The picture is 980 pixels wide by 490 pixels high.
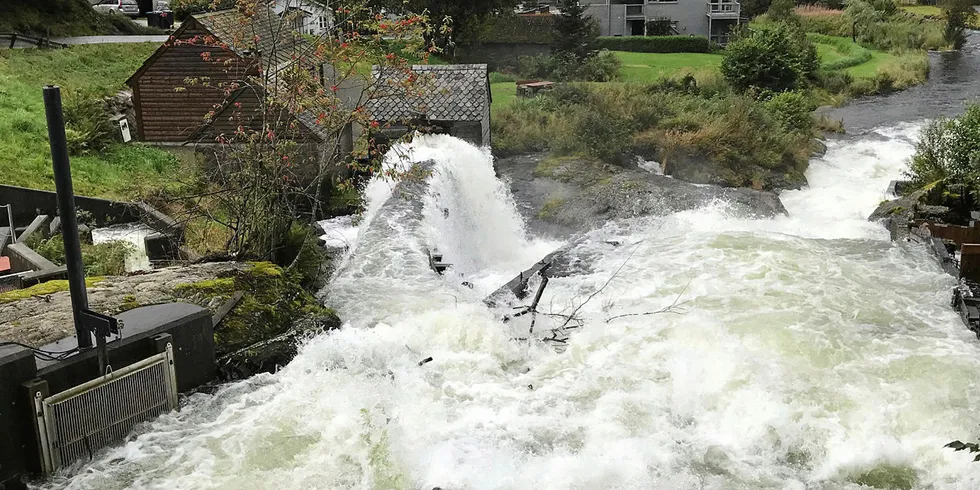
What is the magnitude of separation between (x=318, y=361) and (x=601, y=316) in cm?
393

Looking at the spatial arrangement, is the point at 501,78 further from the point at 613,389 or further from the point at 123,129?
the point at 613,389

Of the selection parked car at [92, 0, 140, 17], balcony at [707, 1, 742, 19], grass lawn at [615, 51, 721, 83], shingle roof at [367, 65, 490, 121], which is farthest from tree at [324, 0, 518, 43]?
parked car at [92, 0, 140, 17]

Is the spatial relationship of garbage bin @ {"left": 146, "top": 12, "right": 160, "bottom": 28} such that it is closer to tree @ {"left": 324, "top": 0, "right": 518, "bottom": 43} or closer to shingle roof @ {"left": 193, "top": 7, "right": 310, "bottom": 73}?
tree @ {"left": 324, "top": 0, "right": 518, "bottom": 43}

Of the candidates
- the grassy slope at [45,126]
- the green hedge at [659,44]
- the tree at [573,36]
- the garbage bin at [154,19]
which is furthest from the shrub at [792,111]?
the garbage bin at [154,19]

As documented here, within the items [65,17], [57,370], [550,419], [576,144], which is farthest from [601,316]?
[65,17]

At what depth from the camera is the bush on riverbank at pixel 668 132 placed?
2486 centimetres

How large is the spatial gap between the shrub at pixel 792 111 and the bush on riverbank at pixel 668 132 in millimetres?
59

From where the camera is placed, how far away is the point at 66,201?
638 centimetres

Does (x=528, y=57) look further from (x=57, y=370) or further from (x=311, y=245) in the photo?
(x=57, y=370)

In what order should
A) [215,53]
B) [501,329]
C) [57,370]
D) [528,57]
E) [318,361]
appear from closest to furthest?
[57,370] → [318,361] → [501,329] → [215,53] → [528,57]

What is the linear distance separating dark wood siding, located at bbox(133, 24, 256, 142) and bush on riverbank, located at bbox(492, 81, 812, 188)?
8856 mm

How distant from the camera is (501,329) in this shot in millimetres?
9617

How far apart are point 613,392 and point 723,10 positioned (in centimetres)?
4265

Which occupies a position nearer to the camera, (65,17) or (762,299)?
(762,299)
